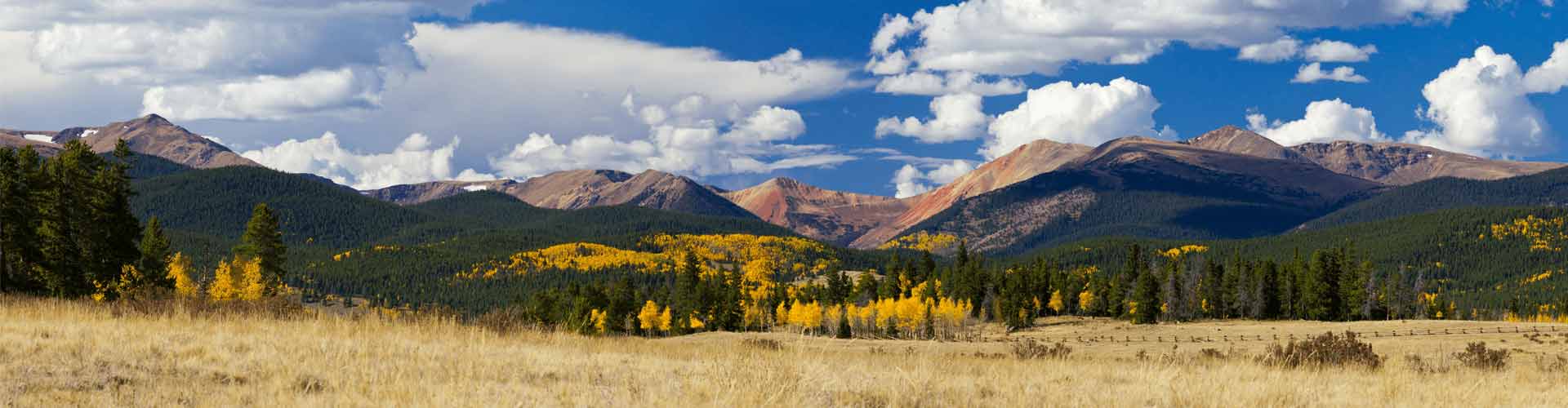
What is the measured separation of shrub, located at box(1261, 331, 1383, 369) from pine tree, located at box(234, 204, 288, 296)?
181 ft

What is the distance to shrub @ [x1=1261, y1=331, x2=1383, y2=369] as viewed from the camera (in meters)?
14.8

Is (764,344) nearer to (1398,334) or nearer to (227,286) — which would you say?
(227,286)

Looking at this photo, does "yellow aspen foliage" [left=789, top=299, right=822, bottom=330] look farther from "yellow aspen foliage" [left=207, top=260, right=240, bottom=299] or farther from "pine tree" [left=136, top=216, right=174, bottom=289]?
"pine tree" [left=136, top=216, right=174, bottom=289]

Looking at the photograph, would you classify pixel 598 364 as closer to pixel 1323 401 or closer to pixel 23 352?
pixel 23 352

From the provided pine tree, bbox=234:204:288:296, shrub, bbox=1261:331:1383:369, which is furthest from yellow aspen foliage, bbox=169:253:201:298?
shrub, bbox=1261:331:1383:369

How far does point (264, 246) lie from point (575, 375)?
55623mm

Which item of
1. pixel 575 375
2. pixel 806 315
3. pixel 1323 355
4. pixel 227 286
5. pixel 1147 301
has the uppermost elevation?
pixel 1323 355

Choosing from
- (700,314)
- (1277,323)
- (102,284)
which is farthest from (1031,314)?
(102,284)

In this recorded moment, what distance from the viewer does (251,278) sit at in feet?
186

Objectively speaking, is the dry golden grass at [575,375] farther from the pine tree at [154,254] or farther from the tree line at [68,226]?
the pine tree at [154,254]

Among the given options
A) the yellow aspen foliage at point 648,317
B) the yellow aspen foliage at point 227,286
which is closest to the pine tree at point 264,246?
the yellow aspen foliage at point 227,286

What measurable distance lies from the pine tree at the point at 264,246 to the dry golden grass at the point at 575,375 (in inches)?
1840

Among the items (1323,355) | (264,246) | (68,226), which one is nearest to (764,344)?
(1323,355)

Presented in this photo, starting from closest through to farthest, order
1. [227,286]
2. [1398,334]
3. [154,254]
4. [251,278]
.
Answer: [154,254]
[251,278]
[227,286]
[1398,334]
